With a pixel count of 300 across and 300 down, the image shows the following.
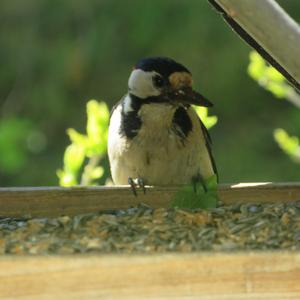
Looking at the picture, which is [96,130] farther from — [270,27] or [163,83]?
[270,27]

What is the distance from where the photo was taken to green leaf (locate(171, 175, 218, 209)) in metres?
3.41

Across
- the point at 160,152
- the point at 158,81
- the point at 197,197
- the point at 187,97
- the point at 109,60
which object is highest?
the point at 109,60

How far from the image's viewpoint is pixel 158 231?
3102 millimetres

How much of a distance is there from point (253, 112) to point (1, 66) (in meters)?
1.96

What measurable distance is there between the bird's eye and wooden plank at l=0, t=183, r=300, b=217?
0.59 meters

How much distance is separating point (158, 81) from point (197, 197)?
27.7 inches

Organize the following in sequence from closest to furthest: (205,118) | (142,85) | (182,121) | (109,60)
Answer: (205,118), (142,85), (182,121), (109,60)

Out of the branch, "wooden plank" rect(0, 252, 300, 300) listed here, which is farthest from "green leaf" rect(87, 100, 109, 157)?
"wooden plank" rect(0, 252, 300, 300)

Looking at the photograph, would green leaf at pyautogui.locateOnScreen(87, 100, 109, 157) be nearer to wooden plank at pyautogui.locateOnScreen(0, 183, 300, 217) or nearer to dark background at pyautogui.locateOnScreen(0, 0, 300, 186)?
wooden plank at pyautogui.locateOnScreen(0, 183, 300, 217)

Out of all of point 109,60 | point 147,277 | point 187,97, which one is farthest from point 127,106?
point 109,60

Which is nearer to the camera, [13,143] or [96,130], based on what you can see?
[96,130]

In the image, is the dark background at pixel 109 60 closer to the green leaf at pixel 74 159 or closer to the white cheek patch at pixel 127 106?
the white cheek patch at pixel 127 106

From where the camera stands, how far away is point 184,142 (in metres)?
4.24

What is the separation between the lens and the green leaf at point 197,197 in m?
3.41
